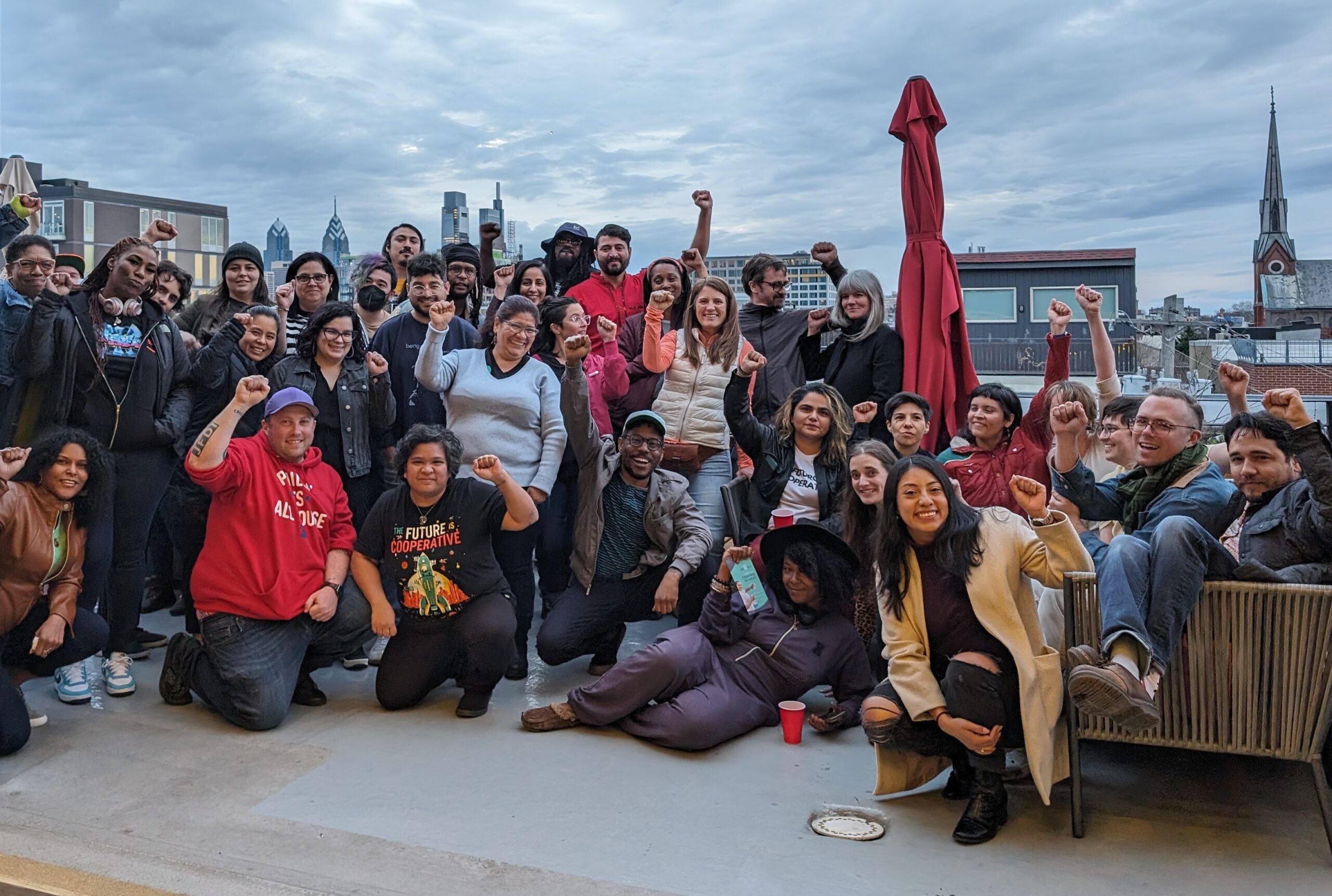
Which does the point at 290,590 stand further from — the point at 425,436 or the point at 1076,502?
the point at 1076,502

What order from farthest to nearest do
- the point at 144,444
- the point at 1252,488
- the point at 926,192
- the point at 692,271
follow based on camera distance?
the point at 692,271 < the point at 926,192 < the point at 144,444 < the point at 1252,488

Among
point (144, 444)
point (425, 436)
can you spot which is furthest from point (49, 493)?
point (425, 436)

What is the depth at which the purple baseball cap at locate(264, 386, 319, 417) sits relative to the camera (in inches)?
170

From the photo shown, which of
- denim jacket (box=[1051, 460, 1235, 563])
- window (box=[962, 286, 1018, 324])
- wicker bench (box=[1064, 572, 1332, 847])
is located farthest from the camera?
window (box=[962, 286, 1018, 324])

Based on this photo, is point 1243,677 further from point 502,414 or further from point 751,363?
point 502,414

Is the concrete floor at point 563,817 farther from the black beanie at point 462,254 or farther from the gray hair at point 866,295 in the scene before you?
the black beanie at point 462,254

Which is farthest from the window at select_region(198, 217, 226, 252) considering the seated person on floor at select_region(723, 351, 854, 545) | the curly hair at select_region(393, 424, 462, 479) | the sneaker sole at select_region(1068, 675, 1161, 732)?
the sneaker sole at select_region(1068, 675, 1161, 732)

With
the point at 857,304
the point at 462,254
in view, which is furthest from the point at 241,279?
the point at 857,304

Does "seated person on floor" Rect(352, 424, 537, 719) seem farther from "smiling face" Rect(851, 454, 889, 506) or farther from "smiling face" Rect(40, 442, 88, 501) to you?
"smiling face" Rect(851, 454, 889, 506)

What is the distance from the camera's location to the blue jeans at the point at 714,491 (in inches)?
194

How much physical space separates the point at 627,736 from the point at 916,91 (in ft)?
13.3

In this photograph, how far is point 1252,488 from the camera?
3502 mm

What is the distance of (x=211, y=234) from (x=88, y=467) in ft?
114

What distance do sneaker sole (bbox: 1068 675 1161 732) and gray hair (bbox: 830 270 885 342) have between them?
287cm
